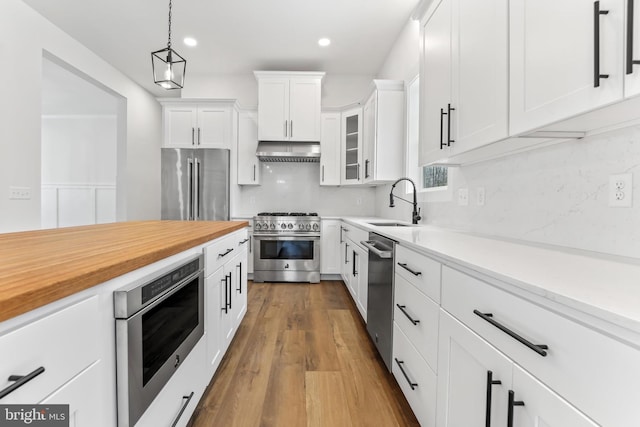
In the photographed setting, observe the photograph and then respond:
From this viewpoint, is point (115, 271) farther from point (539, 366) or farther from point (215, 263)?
point (539, 366)

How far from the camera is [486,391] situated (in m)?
0.87

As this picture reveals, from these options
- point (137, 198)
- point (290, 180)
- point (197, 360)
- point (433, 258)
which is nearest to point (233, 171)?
point (290, 180)

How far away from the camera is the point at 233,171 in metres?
4.27

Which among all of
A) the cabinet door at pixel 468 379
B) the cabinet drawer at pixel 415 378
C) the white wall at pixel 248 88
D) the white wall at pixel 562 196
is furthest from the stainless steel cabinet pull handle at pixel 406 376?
the white wall at pixel 248 88

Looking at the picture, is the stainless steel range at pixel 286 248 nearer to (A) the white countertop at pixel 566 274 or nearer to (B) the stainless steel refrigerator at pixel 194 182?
(B) the stainless steel refrigerator at pixel 194 182

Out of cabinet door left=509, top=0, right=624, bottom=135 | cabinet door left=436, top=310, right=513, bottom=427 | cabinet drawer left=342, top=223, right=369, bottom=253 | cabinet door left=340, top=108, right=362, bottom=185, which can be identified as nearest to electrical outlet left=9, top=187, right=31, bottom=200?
cabinet drawer left=342, top=223, right=369, bottom=253

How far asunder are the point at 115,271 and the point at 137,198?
4991 millimetres

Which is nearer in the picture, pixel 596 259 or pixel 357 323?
pixel 596 259

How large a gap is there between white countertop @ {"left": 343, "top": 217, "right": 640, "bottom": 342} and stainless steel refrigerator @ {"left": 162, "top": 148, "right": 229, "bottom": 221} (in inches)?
134

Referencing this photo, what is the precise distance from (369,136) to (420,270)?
8.43 feet

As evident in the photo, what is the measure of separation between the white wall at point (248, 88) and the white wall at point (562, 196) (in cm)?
309

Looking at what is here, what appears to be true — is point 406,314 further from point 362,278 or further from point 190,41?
point 190,41

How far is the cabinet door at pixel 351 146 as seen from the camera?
13.4 feet

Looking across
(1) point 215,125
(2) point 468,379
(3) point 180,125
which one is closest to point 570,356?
(2) point 468,379
